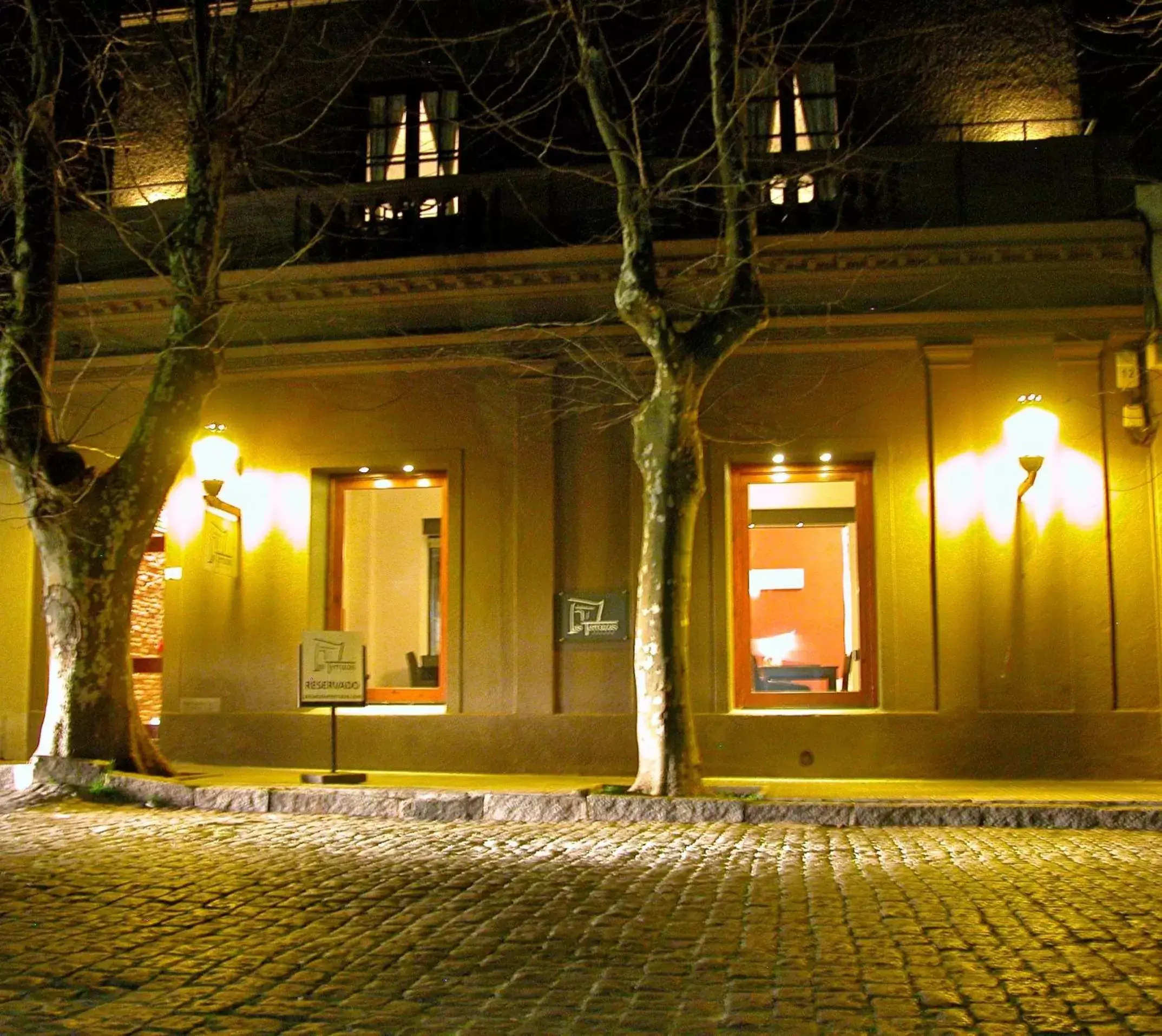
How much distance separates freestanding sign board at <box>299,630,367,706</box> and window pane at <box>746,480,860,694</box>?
14.8 feet

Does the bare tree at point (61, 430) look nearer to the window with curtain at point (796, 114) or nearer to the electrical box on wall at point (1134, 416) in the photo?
the window with curtain at point (796, 114)

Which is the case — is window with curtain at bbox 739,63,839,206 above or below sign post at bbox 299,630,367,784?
above

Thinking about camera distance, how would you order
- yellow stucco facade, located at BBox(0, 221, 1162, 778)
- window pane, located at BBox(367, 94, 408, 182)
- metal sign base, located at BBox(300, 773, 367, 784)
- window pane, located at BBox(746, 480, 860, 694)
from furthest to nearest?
window pane, located at BBox(367, 94, 408, 182) → window pane, located at BBox(746, 480, 860, 694) → yellow stucco facade, located at BBox(0, 221, 1162, 778) → metal sign base, located at BBox(300, 773, 367, 784)

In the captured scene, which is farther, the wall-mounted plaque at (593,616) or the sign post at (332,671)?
the wall-mounted plaque at (593,616)

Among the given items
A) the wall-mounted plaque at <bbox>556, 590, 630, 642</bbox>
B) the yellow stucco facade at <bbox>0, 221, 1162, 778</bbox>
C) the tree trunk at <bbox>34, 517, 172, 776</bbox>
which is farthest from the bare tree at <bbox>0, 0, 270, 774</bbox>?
the wall-mounted plaque at <bbox>556, 590, 630, 642</bbox>

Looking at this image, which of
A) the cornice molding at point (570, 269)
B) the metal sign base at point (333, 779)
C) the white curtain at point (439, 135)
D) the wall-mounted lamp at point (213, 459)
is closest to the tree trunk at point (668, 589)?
the cornice molding at point (570, 269)

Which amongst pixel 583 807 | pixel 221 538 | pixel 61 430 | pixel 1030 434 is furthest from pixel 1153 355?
pixel 61 430

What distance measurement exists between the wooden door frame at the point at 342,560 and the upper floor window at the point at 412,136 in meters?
3.88

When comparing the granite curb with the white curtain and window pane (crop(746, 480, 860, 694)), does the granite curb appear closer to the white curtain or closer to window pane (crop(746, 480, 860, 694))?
window pane (crop(746, 480, 860, 694))

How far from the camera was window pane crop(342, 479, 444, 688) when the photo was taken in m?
15.6

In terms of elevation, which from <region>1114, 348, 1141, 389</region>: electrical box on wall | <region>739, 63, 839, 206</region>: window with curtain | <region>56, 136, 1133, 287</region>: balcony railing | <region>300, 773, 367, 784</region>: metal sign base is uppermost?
<region>739, 63, 839, 206</region>: window with curtain

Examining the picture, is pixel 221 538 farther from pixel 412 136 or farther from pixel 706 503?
pixel 412 136

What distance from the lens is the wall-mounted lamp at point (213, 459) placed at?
14.9m

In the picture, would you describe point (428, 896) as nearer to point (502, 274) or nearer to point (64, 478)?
point (64, 478)
